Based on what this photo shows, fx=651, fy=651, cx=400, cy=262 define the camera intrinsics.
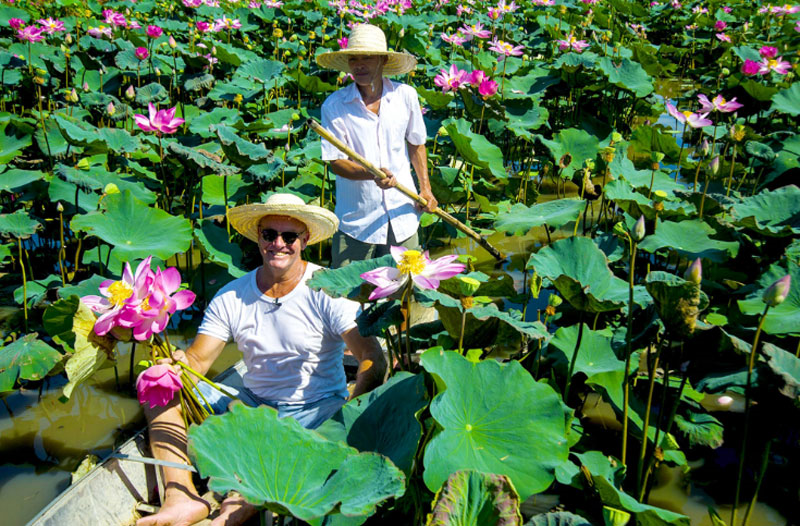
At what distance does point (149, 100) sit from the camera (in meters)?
5.05

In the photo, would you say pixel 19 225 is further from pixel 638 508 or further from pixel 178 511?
pixel 638 508

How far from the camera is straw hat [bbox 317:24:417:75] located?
250 centimetres

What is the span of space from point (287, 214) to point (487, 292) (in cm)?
68

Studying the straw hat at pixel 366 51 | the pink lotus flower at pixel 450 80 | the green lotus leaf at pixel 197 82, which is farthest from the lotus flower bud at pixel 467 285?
the green lotus leaf at pixel 197 82

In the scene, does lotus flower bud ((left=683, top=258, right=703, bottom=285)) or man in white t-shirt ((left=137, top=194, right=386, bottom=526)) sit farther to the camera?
man in white t-shirt ((left=137, top=194, right=386, bottom=526))

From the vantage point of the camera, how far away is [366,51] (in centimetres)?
245

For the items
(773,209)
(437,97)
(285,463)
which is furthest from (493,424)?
(437,97)

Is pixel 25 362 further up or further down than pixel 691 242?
further down

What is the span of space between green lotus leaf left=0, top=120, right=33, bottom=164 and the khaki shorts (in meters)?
2.29

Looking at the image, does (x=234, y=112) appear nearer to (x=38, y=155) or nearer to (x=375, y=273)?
(x=38, y=155)

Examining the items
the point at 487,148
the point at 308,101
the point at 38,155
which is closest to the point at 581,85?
the point at 487,148

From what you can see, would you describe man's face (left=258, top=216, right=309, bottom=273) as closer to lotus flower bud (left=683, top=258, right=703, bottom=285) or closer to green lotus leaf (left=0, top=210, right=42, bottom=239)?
lotus flower bud (left=683, top=258, right=703, bottom=285)

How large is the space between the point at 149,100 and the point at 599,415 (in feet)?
13.6

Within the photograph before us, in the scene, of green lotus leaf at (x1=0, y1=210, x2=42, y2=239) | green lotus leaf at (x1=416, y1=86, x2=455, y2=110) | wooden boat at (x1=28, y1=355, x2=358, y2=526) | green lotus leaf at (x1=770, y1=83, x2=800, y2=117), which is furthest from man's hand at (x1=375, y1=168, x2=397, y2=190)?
green lotus leaf at (x1=770, y1=83, x2=800, y2=117)
